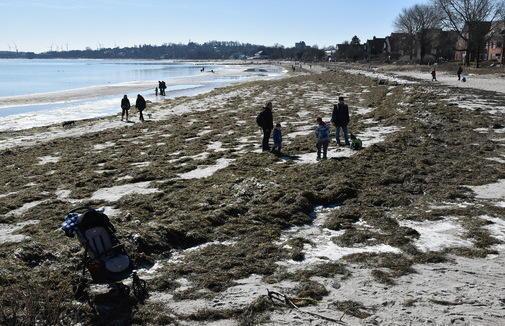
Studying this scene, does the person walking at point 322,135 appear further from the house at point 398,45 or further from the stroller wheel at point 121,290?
the house at point 398,45

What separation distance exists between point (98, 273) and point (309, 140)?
43.4ft

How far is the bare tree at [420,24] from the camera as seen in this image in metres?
112

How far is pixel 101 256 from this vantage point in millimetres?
6922

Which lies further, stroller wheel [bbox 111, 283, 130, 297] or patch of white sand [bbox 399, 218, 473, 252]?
patch of white sand [bbox 399, 218, 473, 252]

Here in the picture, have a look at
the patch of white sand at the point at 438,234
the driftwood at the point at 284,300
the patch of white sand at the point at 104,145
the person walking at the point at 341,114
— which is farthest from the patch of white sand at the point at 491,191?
the patch of white sand at the point at 104,145

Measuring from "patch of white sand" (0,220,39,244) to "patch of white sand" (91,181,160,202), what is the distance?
82.1 inches

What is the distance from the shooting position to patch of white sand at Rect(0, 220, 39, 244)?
9.30 metres

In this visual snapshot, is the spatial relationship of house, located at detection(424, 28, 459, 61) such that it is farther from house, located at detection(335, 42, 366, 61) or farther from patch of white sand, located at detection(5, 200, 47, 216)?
patch of white sand, located at detection(5, 200, 47, 216)

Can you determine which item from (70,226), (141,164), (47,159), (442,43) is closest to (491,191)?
(70,226)

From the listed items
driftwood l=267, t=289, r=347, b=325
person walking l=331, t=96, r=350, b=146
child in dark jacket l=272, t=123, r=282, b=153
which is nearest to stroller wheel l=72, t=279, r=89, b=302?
driftwood l=267, t=289, r=347, b=325

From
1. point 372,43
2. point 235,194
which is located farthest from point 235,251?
point 372,43

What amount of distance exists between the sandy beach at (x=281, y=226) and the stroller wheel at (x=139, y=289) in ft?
0.47

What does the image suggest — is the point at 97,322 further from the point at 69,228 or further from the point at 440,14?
the point at 440,14

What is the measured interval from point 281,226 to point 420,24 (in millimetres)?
121516
